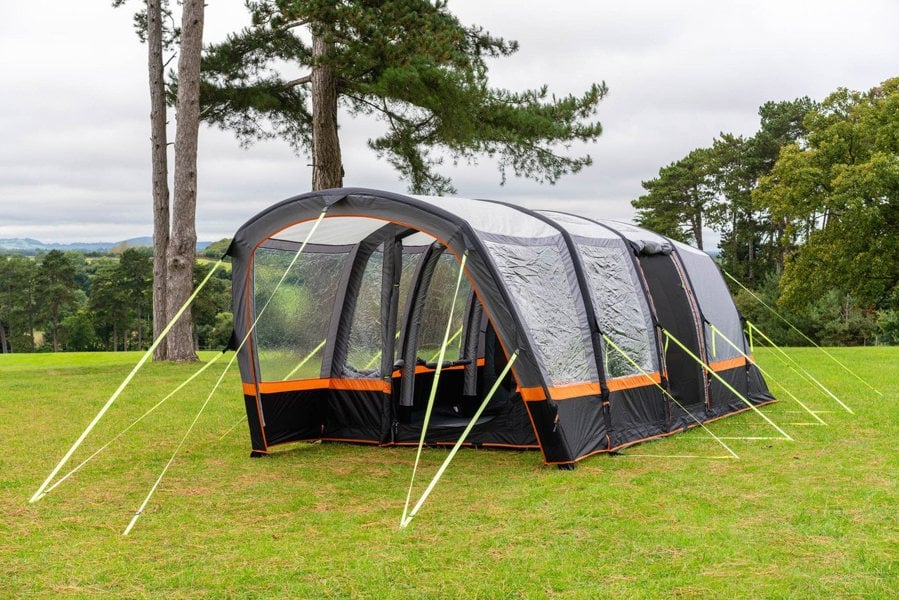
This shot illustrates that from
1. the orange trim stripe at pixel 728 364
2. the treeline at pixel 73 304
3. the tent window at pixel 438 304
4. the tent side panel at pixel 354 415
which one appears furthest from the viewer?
the treeline at pixel 73 304

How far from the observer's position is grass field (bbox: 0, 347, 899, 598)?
4055 millimetres

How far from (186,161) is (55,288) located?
135ft

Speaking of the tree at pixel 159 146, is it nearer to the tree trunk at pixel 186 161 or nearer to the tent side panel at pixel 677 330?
the tree trunk at pixel 186 161

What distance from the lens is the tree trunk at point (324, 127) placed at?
48.9ft

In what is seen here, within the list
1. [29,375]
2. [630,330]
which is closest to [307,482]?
[630,330]

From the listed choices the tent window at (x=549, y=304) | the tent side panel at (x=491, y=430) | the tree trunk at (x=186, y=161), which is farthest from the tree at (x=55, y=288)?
the tent window at (x=549, y=304)

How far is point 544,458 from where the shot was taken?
21.3 feet

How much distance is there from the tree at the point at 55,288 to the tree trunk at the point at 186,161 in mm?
40419

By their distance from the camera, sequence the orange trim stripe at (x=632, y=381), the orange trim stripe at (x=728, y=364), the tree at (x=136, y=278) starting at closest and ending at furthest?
the orange trim stripe at (x=632, y=381) → the orange trim stripe at (x=728, y=364) → the tree at (x=136, y=278)

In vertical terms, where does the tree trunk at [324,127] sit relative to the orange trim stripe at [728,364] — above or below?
above

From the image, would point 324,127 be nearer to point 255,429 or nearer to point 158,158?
point 158,158

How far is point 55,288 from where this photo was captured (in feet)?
169

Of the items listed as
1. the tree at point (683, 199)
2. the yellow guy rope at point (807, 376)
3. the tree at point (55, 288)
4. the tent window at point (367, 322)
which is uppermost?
the tree at point (683, 199)

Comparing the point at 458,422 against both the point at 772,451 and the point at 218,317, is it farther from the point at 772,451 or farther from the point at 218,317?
the point at 218,317
